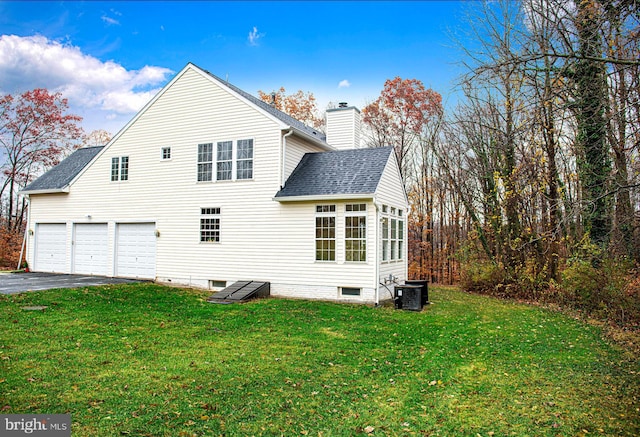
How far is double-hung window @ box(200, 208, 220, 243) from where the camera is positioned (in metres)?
15.3

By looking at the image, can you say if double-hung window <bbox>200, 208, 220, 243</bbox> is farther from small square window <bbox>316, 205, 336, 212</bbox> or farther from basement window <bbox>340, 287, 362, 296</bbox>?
basement window <bbox>340, 287, 362, 296</bbox>

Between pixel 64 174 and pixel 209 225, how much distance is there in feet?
29.9

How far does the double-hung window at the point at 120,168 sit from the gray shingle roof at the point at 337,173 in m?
7.14

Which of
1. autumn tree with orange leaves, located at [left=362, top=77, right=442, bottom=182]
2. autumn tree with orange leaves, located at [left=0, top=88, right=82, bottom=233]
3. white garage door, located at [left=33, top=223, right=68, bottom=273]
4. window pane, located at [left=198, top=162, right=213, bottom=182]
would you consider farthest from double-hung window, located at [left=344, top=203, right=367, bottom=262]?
autumn tree with orange leaves, located at [left=0, top=88, right=82, bottom=233]

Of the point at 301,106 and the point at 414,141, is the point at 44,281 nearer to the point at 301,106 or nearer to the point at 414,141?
the point at 301,106

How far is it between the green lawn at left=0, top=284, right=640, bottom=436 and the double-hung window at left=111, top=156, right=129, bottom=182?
7.20 metres

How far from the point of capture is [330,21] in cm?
1385

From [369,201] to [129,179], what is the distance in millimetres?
10024

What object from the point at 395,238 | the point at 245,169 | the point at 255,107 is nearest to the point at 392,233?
the point at 395,238

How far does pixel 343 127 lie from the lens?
1795 centimetres

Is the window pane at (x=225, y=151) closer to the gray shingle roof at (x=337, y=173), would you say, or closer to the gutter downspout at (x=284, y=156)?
the gutter downspout at (x=284, y=156)

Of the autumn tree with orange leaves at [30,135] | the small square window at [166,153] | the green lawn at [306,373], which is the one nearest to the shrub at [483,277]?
the green lawn at [306,373]

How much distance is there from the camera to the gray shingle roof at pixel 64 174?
1874 centimetres

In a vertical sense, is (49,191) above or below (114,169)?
below
